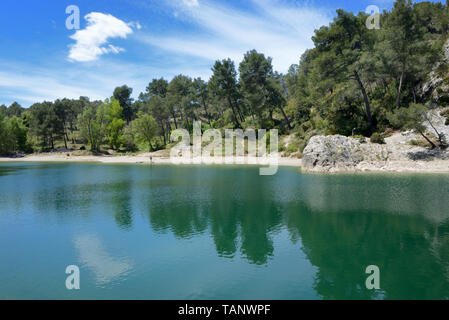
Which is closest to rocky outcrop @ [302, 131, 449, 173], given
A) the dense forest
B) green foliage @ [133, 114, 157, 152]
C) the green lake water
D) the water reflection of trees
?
the dense forest

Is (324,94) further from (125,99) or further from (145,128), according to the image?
(125,99)

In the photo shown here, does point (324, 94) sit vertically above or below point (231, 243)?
above

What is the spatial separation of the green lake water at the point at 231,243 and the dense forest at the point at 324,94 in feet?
85.4

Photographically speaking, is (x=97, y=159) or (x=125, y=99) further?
(x=125, y=99)

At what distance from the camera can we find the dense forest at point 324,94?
50.9m

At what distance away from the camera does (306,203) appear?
1110 inches

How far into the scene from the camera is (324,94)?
62156mm

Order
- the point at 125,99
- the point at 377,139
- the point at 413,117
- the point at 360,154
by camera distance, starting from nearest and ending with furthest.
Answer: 1. the point at 413,117
2. the point at 360,154
3. the point at 377,139
4. the point at 125,99

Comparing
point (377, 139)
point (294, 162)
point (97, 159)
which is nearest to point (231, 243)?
point (377, 139)

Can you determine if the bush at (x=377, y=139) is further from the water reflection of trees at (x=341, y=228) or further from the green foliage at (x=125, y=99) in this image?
the green foliage at (x=125, y=99)

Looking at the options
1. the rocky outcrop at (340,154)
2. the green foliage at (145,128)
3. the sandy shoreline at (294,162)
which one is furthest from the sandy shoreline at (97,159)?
the rocky outcrop at (340,154)

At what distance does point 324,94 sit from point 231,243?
173 feet

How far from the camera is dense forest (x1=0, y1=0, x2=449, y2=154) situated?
5088 centimetres
